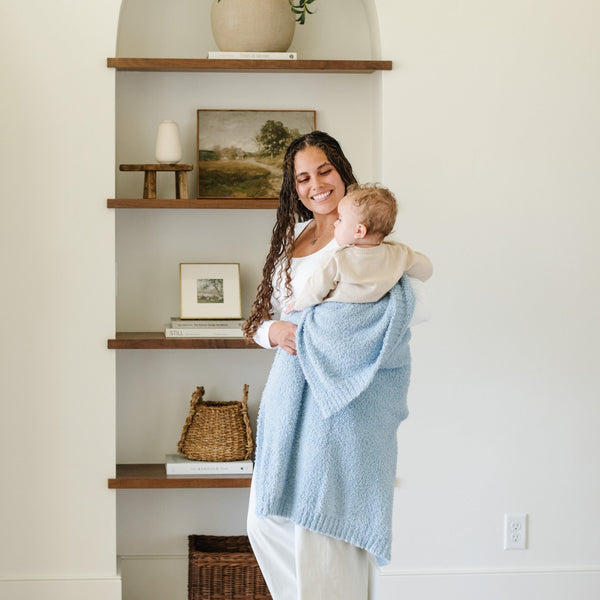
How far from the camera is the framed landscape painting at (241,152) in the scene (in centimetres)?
300

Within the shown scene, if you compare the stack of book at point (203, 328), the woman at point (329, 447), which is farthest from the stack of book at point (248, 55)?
the woman at point (329, 447)

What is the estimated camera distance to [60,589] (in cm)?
285

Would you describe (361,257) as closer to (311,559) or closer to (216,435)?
(311,559)

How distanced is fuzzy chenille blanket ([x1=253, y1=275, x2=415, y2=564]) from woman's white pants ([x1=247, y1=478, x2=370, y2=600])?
5 centimetres

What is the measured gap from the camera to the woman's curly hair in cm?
226

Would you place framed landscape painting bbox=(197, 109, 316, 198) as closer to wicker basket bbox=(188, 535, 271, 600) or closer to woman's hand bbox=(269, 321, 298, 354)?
woman's hand bbox=(269, 321, 298, 354)

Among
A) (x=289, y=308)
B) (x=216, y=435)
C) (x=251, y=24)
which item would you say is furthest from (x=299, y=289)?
(x=251, y=24)

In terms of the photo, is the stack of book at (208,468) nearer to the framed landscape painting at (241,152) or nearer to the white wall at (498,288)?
the white wall at (498,288)

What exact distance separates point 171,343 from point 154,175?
0.54 metres

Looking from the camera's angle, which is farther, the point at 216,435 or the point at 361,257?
the point at 216,435

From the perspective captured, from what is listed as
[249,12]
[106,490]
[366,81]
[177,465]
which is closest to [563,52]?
[366,81]

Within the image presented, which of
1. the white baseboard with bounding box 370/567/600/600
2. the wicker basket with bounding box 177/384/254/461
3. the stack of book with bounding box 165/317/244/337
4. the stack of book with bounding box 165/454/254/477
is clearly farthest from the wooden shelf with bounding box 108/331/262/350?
the white baseboard with bounding box 370/567/600/600

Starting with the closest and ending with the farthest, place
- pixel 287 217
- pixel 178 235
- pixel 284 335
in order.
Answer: pixel 284 335, pixel 287 217, pixel 178 235

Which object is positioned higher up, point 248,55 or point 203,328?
point 248,55
